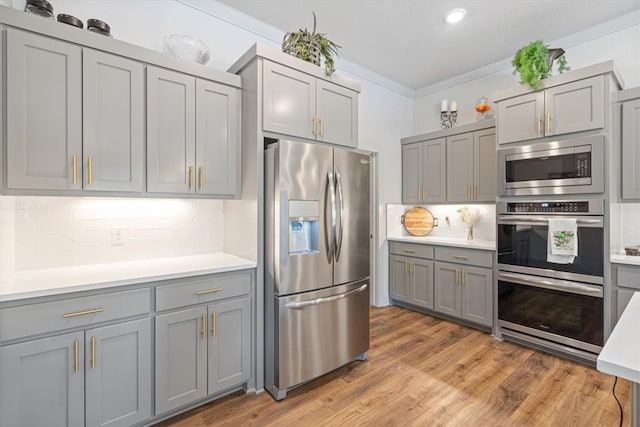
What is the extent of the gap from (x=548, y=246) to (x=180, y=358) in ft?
10.3

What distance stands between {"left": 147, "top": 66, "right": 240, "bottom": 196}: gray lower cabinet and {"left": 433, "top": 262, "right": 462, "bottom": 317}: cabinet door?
2609 millimetres

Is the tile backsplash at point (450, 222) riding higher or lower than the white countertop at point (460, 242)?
higher

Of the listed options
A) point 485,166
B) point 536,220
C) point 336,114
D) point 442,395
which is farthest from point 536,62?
point 442,395

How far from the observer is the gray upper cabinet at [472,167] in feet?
11.5

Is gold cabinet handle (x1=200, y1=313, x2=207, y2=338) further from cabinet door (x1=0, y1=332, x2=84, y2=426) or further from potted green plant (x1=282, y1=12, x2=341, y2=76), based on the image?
potted green plant (x1=282, y1=12, x2=341, y2=76)

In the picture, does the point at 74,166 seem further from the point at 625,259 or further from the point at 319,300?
the point at 625,259

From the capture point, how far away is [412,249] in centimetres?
397

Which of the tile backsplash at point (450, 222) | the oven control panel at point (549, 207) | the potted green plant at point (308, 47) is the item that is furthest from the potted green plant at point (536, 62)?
the potted green plant at point (308, 47)

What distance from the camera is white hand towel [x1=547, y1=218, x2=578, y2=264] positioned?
2631 millimetres

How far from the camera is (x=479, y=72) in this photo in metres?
3.94

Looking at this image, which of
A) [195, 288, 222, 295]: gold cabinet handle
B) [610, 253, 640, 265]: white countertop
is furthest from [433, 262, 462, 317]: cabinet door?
[195, 288, 222, 295]: gold cabinet handle

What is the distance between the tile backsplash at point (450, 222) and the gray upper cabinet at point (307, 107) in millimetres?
1866

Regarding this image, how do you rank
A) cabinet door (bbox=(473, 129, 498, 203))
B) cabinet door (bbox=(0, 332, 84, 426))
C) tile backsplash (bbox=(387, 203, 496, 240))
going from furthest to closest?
tile backsplash (bbox=(387, 203, 496, 240)) → cabinet door (bbox=(473, 129, 498, 203)) → cabinet door (bbox=(0, 332, 84, 426))

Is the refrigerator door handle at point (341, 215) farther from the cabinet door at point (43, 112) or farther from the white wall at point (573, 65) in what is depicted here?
the white wall at point (573, 65)
